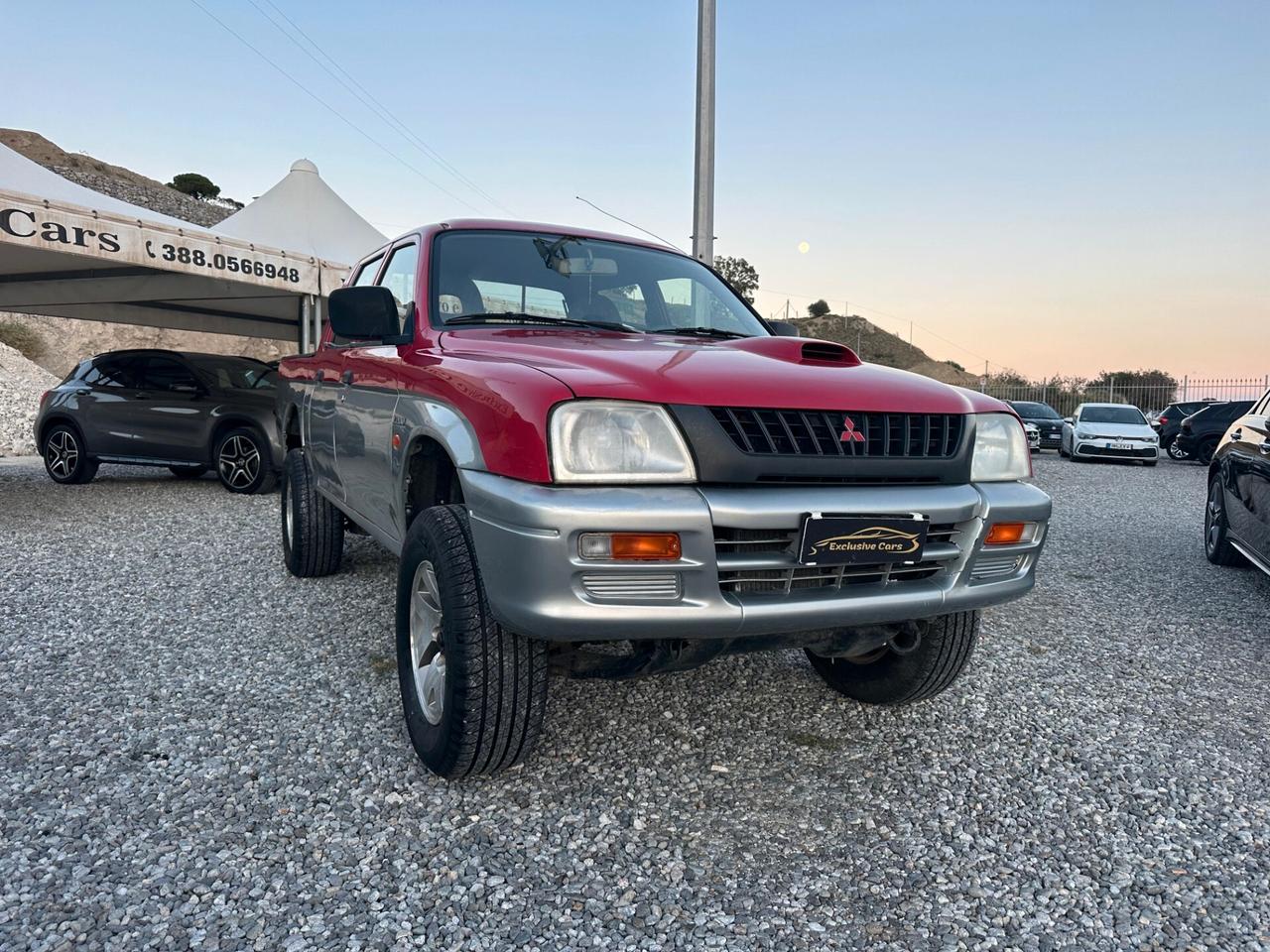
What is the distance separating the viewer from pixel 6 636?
3.96 m

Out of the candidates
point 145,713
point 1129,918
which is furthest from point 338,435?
point 1129,918

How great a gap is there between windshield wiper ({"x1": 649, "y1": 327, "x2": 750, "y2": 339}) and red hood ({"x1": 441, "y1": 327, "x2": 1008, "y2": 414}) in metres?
0.30

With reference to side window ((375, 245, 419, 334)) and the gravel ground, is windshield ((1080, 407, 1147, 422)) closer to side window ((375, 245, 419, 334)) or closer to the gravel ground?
the gravel ground

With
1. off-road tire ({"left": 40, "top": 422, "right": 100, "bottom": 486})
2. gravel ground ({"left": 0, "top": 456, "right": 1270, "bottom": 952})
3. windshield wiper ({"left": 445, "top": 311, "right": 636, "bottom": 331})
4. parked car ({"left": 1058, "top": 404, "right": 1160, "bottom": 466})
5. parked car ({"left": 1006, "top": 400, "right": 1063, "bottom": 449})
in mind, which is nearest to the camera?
gravel ground ({"left": 0, "top": 456, "right": 1270, "bottom": 952})

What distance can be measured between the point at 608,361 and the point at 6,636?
3481 mm

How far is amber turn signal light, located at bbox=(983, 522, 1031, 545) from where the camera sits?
8.02 ft

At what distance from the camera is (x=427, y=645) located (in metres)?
2.66

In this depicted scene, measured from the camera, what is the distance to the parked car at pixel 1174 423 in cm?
1892

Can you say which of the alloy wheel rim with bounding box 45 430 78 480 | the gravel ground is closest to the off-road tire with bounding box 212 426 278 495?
the alloy wheel rim with bounding box 45 430 78 480

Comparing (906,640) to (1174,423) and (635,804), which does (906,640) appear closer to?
(635,804)

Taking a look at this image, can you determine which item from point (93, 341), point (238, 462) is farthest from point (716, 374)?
point (93, 341)

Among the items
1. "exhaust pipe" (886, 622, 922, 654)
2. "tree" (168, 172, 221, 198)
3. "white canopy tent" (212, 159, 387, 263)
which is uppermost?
"tree" (168, 172, 221, 198)

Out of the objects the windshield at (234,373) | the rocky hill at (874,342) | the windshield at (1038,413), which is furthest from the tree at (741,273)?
the windshield at (234,373)

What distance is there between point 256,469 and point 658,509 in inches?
320
